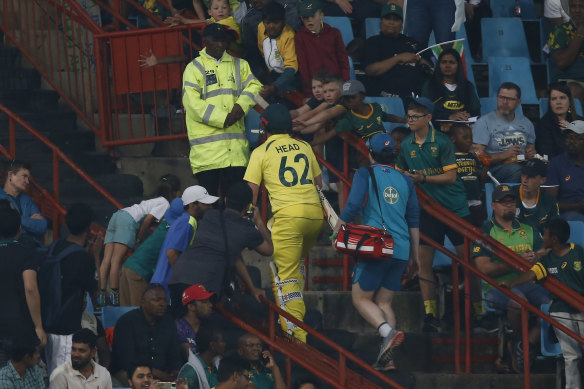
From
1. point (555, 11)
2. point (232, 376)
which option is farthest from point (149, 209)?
point (555, 11)

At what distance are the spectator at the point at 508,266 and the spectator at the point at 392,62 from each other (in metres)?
2.76

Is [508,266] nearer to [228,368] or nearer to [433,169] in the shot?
[433,169]

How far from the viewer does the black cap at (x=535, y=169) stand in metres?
13.0

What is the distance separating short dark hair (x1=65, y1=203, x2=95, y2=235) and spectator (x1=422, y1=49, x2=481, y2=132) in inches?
177

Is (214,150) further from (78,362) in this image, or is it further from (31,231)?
(78,362)

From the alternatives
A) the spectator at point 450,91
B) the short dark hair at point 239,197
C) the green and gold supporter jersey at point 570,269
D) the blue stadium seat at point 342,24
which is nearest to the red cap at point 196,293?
the short dark hair at point 239,197

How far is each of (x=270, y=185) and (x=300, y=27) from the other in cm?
307

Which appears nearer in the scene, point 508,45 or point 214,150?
point 214,150

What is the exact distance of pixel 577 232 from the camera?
12.7 metres

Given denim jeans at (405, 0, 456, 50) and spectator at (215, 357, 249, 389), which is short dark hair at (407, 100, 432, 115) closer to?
denim jeans at (405, 0, 456, 50)

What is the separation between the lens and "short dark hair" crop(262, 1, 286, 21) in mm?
14180

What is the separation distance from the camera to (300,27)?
1462cm

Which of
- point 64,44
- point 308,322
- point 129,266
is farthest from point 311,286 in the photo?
point 64,44

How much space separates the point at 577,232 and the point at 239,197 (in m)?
3.34
